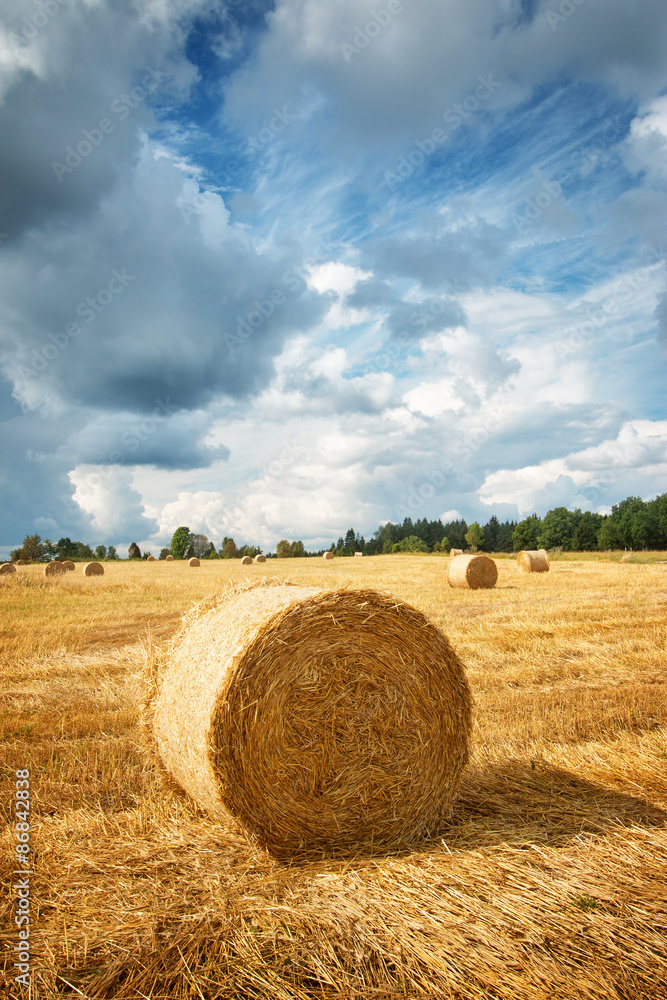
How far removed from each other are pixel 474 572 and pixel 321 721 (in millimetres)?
16626

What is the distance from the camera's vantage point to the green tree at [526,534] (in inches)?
3703

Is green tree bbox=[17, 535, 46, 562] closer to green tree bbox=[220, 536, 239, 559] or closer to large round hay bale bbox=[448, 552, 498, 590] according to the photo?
green tree bbox=[220, 536, 239, 559]

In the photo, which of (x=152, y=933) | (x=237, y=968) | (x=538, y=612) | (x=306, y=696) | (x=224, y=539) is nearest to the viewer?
(x=237, y=968)

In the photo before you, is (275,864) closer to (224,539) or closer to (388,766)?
(388,766)

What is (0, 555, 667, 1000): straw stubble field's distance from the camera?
276 centimetres

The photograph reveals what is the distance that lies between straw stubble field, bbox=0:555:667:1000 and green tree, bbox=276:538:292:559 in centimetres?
5967

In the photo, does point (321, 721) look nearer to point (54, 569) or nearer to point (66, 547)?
point (54, 569)

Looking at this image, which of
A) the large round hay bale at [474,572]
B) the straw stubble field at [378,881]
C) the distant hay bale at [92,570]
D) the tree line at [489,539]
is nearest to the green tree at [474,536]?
the tree line at [489,539]

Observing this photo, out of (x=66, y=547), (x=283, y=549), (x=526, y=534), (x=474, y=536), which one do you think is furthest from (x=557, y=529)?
A: (x=66, y=547)

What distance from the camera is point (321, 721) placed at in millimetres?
4137

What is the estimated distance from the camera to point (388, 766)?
14.0 ft

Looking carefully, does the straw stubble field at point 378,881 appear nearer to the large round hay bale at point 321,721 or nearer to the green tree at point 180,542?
the large round hay bale at point 321,721

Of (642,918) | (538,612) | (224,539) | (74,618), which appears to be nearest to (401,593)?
(538,612)

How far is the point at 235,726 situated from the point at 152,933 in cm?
117
